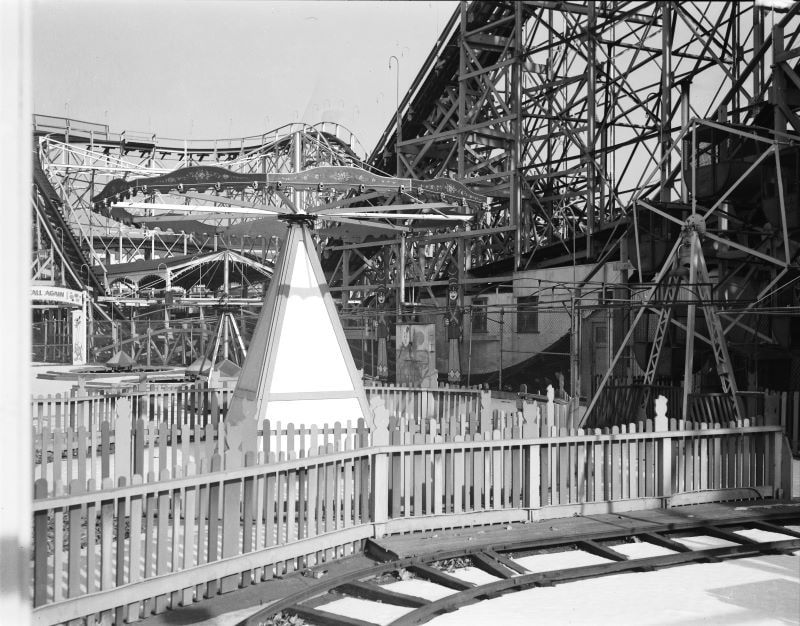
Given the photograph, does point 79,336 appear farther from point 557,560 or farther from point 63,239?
point 557,560

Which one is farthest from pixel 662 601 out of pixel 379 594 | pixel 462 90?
pixel 462 90

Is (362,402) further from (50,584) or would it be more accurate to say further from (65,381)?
(65,381)

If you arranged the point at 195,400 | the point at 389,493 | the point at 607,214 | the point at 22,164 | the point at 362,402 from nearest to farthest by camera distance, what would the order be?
1. the point at 22,164
2. the point at 389,493
3. the point at 362,402
4. the point at 195,400
5. the point at 607,214

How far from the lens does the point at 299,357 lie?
10539mm

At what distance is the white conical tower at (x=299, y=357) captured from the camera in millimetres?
10375

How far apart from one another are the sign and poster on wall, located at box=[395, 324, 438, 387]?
17260 millimetres

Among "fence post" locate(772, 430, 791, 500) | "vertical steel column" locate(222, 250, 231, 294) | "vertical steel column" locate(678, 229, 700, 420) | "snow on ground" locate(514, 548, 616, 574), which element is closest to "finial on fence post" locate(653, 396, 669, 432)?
"fence post" locate(772, 430, 791, 500)

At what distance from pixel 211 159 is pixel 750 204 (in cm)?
4682

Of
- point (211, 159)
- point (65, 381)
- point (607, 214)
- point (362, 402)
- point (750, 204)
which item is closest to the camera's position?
point (362, 402)

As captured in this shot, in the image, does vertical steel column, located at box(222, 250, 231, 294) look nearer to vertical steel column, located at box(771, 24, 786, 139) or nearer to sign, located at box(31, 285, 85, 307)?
sign, located at box(31, 285, 85, 307)

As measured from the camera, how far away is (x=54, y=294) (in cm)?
3225

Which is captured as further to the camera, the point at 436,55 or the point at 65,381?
the point at 436,55

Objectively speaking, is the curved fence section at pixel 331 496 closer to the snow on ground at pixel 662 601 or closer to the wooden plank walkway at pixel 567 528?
the wooden plank walkway at pixel 567 528

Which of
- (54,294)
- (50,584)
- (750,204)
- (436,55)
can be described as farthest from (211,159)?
(50,584)
